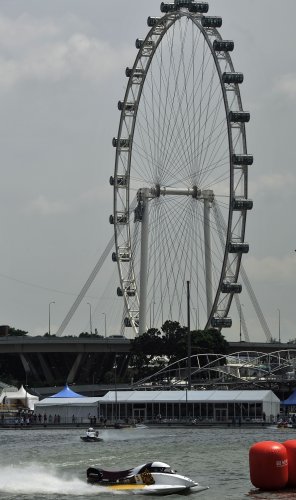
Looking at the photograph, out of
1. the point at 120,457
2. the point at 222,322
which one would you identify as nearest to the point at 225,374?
the point at 222,322

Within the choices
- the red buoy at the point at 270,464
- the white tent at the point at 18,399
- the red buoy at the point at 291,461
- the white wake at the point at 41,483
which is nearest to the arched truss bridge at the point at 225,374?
the white tent at the point at 18,399

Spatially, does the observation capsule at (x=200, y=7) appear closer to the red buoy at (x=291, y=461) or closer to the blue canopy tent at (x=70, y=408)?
the blue canopy tent at (x=70, y=408)

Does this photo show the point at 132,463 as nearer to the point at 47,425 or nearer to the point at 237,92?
the point at 47,425

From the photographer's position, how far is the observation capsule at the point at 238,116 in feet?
534

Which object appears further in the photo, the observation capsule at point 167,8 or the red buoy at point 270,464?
the observation capsule at point 167,8

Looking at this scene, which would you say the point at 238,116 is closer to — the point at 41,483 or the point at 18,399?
the point at 18,399

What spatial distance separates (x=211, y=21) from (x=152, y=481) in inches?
4128

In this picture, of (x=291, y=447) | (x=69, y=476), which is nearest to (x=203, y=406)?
(x=69, y=476)

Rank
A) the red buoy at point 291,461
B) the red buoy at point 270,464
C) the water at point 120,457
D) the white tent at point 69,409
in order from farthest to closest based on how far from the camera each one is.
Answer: the white tent at point 69,409 → the water at point 120,457 → the red buoy at point 291,461 → the red buoy at point 270,464

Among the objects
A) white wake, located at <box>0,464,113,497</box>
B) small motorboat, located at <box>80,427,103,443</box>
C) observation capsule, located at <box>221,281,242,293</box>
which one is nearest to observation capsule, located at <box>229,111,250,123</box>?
observation capsule, located at <box>221,281,242,293</box>

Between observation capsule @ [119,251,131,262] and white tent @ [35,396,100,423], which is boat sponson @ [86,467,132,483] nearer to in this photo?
white tent @ [35,396,100,423]

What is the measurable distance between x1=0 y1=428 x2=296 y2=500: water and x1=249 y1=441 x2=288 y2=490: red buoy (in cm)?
81

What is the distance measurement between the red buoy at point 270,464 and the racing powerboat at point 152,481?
356 centimetres

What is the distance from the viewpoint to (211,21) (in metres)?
164
